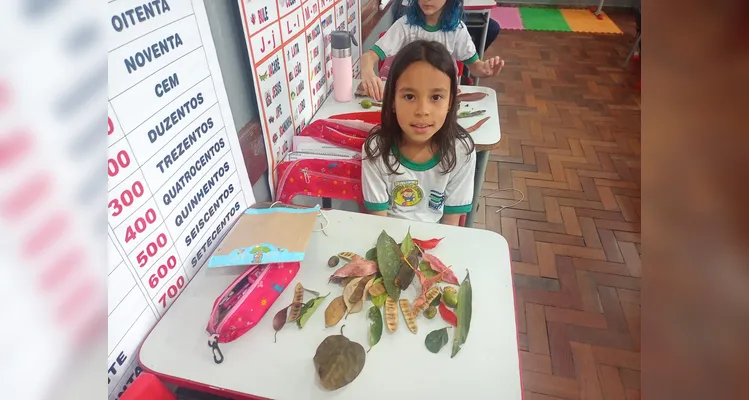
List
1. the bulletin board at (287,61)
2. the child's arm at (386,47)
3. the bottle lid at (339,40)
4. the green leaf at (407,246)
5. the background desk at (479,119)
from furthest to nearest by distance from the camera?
the child's arm at (386,47), the bottle lid at (339,40), the background desk at (479,119), the bulletin board at (287,61), the green leaf at (407,246)

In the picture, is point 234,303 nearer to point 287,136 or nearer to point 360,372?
point 360,372

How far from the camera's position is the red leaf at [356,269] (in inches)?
32.2

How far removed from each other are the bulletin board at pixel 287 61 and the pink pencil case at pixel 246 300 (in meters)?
0.41

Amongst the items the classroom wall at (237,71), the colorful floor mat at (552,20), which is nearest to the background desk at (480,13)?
the classroom wall at (237,71)

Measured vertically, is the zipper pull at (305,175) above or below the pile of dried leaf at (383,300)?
below

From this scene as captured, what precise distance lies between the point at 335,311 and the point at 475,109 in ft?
2.95

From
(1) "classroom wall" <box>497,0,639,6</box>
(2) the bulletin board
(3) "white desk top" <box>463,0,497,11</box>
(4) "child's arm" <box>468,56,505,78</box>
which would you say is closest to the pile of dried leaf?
(2) the bulletin board

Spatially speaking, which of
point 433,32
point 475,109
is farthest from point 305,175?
point 433,32

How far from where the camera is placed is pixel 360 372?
67 cm

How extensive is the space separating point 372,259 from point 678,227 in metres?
0.77

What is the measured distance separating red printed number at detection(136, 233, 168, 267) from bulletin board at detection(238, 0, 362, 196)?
1.35ft

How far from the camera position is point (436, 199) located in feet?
3.91

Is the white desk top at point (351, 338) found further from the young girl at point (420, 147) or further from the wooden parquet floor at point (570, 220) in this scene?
the young girl at point (420, 147)

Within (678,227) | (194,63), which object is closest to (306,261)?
(194,63)
